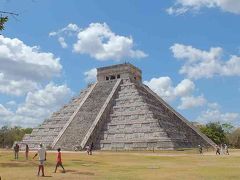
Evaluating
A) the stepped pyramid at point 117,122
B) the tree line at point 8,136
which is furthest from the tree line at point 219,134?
the tree line at point 8,136

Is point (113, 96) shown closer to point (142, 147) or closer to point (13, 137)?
point (142, 147)

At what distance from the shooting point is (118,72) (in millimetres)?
58469

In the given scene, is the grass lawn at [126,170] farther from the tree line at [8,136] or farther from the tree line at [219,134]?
the tree line at [8,136]

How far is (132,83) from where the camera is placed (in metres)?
55.1

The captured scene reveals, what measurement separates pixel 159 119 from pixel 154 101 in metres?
9.55

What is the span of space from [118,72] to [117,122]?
12.7 metres

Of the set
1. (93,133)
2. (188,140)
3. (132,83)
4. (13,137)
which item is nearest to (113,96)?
(132,83)

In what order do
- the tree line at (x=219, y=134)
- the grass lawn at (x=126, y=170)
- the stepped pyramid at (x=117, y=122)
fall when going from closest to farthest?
the grass lawn at (x=126, y=170)
the stepped pyramid at (x=117, y=122)
the tree line at (x=219, y=134)

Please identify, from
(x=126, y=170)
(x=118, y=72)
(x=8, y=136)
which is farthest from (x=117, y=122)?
(x=8, y=136)

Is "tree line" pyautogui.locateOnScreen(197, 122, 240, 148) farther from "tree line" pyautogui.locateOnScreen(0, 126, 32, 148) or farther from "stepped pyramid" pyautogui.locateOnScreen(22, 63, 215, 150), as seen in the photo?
"tree line" pyautogui.locateOnScreen(0, 126, 32, 148)

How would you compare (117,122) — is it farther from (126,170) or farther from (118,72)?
(126,170)

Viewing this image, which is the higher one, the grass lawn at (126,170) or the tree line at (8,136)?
the tree line at (8,136)

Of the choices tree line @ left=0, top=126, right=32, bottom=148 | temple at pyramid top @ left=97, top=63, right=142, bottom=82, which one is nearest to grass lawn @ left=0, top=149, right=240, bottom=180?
temple at pyramid top @ left=97, top=63, right=142, bottom=82

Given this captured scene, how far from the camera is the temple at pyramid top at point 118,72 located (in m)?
58.0
